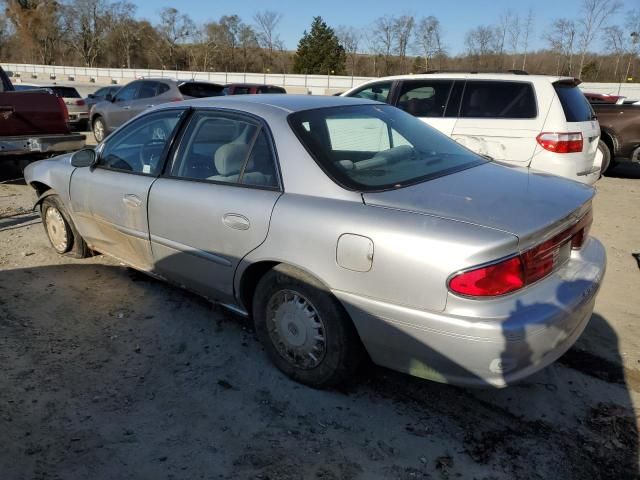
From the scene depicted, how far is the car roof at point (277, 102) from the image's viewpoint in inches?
125

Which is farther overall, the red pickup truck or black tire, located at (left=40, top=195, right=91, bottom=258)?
the red pickup truck

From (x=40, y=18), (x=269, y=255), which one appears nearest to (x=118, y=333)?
(x=269, y=255)

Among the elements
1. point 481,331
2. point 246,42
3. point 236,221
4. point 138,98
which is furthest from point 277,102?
point 246,42

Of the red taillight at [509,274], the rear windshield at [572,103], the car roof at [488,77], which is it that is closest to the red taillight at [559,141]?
the rear windshield at [572,103]

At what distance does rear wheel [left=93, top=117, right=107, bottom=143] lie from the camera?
13703mm

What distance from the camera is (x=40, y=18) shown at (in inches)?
2849

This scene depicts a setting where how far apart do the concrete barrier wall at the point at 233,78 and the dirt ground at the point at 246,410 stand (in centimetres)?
3242

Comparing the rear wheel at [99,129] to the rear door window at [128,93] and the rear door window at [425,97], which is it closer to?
the rear door window at [128,93]

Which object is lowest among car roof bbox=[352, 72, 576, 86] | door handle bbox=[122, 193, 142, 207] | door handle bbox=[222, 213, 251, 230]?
door handle bbox=[122, 193, 142, 207]

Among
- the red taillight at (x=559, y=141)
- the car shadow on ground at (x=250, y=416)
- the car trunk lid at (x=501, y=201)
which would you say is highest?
the red taillight at (x=559, y=141)

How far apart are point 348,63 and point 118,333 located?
67.6m

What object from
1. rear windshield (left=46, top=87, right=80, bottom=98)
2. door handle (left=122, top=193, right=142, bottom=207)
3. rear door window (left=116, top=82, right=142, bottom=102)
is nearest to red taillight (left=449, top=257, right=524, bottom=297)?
door handle (left=122, top=193, right=142, bottom=207)

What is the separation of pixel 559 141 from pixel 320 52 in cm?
5925

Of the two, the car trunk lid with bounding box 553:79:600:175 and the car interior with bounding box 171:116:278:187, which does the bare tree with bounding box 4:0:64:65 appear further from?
the car interior with bounding box 171:116:278:187
